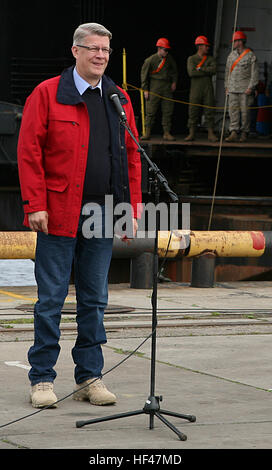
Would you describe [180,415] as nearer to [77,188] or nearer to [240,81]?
[77,188]

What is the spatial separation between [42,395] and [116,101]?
1.61 m

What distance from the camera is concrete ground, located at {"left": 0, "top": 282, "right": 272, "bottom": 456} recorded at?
488 cm

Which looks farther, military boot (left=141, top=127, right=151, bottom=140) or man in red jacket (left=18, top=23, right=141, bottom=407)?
military boot (left=141, top=127, right=151, bottom=140)

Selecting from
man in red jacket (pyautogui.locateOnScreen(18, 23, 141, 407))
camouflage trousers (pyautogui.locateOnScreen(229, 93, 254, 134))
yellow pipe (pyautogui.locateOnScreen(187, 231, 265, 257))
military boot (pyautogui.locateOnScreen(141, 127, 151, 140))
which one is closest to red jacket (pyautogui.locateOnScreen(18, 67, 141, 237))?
Result: man in red jacket (pyautogui.locateOnScreen(18, 23, 141, 407))

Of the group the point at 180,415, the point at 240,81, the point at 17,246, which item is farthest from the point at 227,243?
the point at 240,81

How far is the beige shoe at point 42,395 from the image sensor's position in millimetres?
5477

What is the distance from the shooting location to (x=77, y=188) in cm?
548

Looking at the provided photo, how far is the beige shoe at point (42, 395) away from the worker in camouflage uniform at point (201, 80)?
14.4 metres

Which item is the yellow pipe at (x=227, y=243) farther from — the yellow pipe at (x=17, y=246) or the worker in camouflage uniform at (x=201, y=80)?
the worker in camouflage uniform at (x=201, y=80)

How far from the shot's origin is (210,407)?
220 inches

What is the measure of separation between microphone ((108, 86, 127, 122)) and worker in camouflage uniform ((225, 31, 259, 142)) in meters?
13.6

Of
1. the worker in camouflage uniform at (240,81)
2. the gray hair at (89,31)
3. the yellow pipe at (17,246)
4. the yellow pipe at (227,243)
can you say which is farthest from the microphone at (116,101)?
the worker in camouflage uniform at (240,81)

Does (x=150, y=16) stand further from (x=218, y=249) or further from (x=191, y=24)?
(x=218, y=249)

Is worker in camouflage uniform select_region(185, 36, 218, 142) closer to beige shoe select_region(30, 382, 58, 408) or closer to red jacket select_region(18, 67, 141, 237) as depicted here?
red jacket select_region(18, 67, 141, 237)
